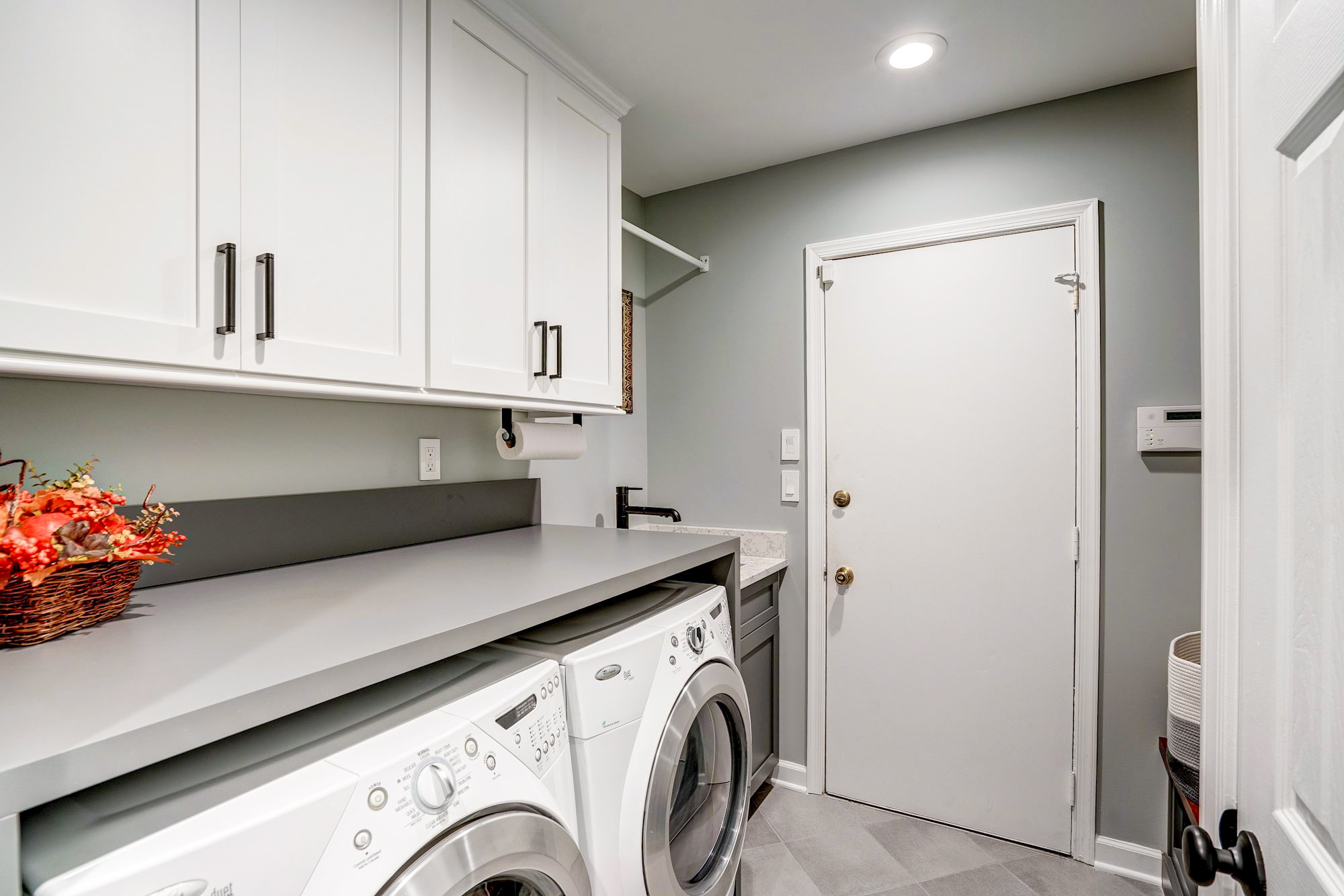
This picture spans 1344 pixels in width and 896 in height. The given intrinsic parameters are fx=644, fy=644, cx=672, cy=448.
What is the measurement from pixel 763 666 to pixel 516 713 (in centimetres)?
165

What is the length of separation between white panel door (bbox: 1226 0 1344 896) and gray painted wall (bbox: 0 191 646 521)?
167 cm

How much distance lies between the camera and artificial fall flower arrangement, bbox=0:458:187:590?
0.81 m

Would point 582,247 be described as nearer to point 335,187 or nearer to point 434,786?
point 335,187

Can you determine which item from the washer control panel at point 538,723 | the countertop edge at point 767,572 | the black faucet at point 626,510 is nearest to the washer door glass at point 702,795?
the washer control panel at point 538,723

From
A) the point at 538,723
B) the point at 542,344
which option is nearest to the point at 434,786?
the point at 538,723

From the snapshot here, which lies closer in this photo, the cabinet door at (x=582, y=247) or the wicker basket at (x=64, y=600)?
the wicker basket at (x=64, y=600)

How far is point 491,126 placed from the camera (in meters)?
1.56

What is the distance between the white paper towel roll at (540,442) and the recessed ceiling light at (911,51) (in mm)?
1422

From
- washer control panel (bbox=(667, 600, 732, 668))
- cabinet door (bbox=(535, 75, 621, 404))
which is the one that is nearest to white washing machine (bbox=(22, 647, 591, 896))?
washer control panel (bbox=(667, 600, 732, 668))

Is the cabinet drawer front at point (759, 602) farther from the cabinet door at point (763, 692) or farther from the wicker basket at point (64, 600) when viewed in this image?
the wicker basket at point (64, 600)

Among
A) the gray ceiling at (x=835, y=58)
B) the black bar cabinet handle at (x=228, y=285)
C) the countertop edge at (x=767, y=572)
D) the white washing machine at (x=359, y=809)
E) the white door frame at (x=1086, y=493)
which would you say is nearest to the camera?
the white washing machine at (x=359, y=809)

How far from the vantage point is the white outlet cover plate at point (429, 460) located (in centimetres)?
180

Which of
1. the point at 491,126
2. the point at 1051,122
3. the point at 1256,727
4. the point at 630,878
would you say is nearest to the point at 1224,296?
the point at 1256,727

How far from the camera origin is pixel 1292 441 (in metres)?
0.57
